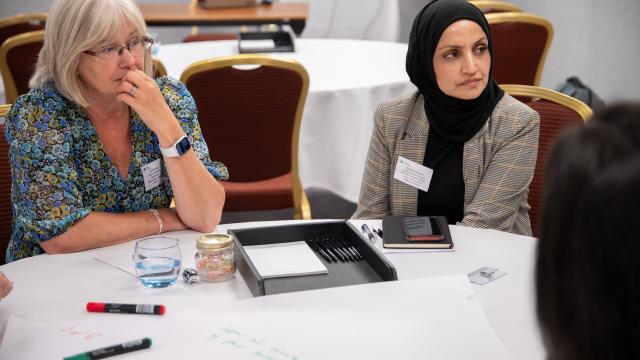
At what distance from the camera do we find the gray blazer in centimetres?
232

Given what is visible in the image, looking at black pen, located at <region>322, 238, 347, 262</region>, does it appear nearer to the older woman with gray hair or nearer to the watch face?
the older woman with gray hair

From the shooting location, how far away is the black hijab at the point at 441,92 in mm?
2408

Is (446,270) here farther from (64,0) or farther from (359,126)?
(359,126)

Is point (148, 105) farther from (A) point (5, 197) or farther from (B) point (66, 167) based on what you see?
(A) point (5, 197)

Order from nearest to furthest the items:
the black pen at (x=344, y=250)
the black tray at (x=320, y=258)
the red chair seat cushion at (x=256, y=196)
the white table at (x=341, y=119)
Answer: the black tray at (x=320, y=258), the black pen at (x=344, y=250), the red chair seat cushion at (x=256, y=196), the white table at (x=341, y=119)

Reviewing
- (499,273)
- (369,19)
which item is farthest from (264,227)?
(369,19)

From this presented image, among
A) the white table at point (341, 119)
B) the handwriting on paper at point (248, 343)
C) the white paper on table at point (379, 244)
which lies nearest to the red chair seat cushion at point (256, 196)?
the white table at point (341, 119)

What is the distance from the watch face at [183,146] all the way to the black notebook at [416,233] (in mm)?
576

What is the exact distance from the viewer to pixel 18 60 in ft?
13.1

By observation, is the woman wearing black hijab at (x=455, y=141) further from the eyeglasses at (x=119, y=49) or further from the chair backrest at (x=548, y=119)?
the eyeglasses at (x=119, y=49)

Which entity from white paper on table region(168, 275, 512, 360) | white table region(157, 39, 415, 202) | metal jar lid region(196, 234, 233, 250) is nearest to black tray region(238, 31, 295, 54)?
white table region(157, 39, 415, 202)

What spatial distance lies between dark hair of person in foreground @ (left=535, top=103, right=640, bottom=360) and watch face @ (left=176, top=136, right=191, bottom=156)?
5.09 ft

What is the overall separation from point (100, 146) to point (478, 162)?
109cm

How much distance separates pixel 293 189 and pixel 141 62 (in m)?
1.35
